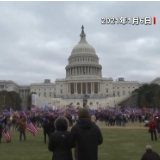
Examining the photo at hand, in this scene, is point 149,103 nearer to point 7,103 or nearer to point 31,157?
point 7,103

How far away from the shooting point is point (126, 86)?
176 metres

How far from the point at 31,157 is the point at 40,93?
164 metres

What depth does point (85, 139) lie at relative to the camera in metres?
6.87

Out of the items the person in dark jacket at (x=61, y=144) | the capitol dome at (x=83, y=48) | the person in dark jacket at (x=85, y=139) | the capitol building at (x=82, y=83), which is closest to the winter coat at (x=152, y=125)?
the person in dark jacket at (x=85, y=139)

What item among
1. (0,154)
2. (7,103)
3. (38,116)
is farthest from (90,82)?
(0,154)

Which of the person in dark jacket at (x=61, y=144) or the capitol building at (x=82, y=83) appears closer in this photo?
the person in dark jacket at (x=61, y=144)

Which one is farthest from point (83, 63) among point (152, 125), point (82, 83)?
point (152, 125)

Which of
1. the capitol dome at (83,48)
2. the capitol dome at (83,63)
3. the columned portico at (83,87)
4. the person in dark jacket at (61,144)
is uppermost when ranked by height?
the capitol dome at (83,48)

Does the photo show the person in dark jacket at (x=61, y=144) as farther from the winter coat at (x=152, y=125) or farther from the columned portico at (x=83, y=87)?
the columned portico at (x=83, y=87)

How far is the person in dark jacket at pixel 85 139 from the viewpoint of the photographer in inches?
267

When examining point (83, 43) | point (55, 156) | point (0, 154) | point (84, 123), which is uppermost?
point (83, 43)

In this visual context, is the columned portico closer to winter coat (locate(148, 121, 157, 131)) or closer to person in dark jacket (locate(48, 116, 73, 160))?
winter coat (locate(148, 121, 157, 131))

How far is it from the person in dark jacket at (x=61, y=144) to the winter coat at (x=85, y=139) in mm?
170

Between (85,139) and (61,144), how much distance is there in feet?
1.91
